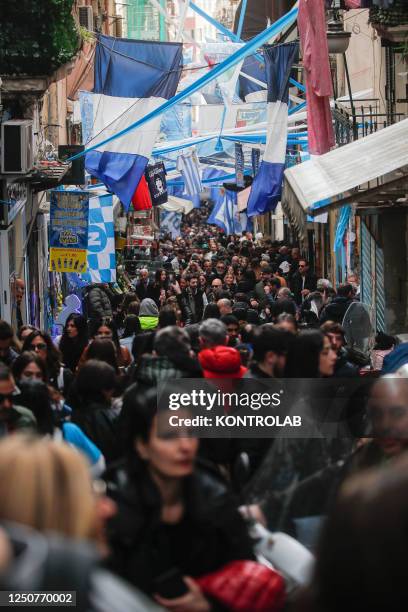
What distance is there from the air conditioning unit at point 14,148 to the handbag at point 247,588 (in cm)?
1240

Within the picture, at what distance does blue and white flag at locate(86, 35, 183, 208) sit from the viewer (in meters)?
17.5

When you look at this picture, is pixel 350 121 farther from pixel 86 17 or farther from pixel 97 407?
pixel 86 17

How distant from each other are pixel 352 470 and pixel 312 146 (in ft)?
38.6

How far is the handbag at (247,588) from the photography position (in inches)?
158

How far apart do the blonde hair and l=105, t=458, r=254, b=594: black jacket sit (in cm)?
121

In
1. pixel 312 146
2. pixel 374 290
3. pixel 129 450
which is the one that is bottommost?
pixel 374 290

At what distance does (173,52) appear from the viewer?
17.5 m

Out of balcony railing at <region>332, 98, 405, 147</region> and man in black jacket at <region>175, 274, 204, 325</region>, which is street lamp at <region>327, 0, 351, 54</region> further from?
man in black jacket at <region>175, 274, 204, 325</region>

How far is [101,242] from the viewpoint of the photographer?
2262cm

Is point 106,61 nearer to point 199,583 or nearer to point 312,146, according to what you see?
point 312,146

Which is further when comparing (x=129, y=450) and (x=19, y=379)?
(x=19, y=379)

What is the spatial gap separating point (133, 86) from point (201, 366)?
10.4 metres

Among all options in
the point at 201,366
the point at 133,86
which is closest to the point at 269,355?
the point at 201,366

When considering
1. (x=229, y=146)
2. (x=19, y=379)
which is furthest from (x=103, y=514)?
(x=229, y=146)
